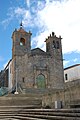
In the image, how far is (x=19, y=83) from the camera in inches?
1390

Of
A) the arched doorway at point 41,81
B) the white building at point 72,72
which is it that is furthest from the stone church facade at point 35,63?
the white building at point 72,72

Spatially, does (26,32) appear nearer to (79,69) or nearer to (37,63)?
(37,63)

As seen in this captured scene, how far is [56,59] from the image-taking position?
39750 mm

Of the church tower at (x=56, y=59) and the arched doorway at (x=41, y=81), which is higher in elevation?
the church tower at (x=56, y=59)

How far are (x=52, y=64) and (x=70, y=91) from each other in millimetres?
29904

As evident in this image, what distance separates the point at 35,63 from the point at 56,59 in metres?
4.41

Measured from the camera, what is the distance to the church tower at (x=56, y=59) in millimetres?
38156

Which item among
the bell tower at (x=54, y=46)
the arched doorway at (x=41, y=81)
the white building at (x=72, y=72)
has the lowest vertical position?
the arched doorway at (x=41, y=81)

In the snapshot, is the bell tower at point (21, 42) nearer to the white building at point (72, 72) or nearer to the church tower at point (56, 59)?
the church tower at point (56, 59)

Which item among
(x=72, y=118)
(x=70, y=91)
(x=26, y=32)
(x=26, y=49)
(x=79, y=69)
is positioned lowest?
(x=72, y=118)

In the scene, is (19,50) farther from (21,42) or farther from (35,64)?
(35,64)

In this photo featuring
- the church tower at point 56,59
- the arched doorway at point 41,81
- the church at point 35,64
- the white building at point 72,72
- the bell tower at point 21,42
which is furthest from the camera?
the white building at point 72,72

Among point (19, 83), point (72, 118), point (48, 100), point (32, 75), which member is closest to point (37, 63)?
point (32, 75)

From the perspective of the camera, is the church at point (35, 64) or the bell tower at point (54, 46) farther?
the bell tower at point (54, 46)
